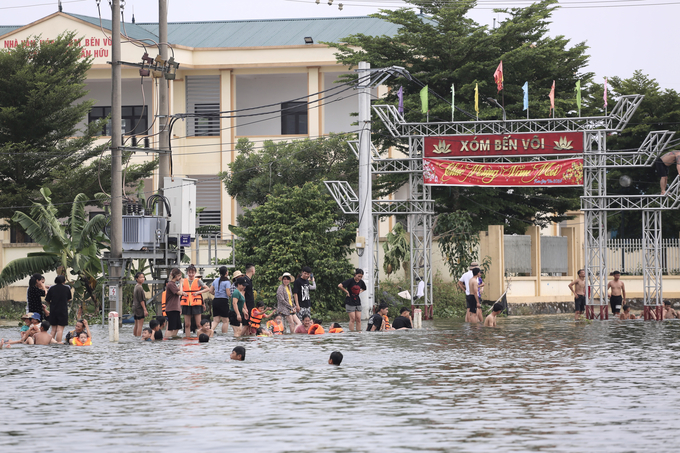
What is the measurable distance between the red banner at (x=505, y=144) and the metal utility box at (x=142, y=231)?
8.65m

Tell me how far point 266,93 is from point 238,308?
101 ft

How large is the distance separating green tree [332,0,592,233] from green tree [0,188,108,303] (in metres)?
11.5

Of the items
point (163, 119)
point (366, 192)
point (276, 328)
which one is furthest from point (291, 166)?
point (276, 328)

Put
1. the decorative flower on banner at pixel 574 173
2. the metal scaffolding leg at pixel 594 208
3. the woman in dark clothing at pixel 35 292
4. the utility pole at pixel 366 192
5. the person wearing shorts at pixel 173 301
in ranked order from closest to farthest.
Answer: the person wearing shorts at pixel 173 301, the woman in dark clothing at pixel 35 292, the metal scaffolding leg at pixel 594 208, the decorative flower on banner at pixel 574 173, the utility pole at pixel 366 192

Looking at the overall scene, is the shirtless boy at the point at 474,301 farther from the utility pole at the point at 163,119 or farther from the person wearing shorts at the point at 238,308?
the utility pole at the point at 163,119

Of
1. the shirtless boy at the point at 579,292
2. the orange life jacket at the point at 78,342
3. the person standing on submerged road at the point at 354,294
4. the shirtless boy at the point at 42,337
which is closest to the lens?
the orange life jacket at the point at 78,342

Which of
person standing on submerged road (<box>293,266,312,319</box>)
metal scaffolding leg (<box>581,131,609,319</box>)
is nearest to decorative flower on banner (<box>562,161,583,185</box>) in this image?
metal scaffolding leg (<box>581,131,609,319</box>)

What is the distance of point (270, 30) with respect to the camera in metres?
52.1

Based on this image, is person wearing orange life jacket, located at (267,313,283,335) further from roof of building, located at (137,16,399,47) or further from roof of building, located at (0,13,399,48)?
roof of building, located at (137,16,399,47)

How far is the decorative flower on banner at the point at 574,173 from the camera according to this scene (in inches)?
1125

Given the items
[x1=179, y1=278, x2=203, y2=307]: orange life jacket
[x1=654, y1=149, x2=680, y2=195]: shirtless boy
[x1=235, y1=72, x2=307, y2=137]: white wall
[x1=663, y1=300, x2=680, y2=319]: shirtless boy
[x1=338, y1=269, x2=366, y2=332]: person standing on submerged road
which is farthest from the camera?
[x1=235, y1=72, x2=307, y2=137]: white wall

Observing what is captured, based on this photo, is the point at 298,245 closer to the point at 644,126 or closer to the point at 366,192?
the point at 366,192

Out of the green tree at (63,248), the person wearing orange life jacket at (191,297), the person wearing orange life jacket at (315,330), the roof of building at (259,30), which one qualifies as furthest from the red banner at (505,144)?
the roof of building at (259,30)

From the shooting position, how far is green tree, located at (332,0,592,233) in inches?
1405
